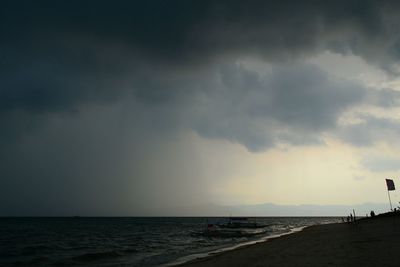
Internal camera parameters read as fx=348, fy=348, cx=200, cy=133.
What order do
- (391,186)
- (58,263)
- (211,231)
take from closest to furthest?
(58,263) → (391,186) → (211,231)

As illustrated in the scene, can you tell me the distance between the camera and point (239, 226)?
9862 centimetres

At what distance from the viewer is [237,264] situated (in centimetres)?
2083

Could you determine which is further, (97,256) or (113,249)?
(113,249)

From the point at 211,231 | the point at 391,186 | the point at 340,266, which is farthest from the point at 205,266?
the point at 211,231

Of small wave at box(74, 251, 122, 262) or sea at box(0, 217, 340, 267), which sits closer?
sea at box(0, 217, 340, 267)

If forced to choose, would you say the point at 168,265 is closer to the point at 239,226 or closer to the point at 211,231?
the point at 211,231

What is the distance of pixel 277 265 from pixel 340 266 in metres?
3.72

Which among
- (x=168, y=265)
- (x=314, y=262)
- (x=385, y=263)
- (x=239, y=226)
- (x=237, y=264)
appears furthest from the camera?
(x=239, y=226)

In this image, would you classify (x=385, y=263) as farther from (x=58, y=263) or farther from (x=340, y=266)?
(x=58, y=263)

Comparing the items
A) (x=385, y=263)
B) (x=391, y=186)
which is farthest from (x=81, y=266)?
(x=391, y=186)

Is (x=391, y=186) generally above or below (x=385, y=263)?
above

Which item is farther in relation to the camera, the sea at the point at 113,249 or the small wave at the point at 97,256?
the small wave at the point at 97,256

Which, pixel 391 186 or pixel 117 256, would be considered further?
pixel 391 186

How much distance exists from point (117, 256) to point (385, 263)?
27.1 meters
